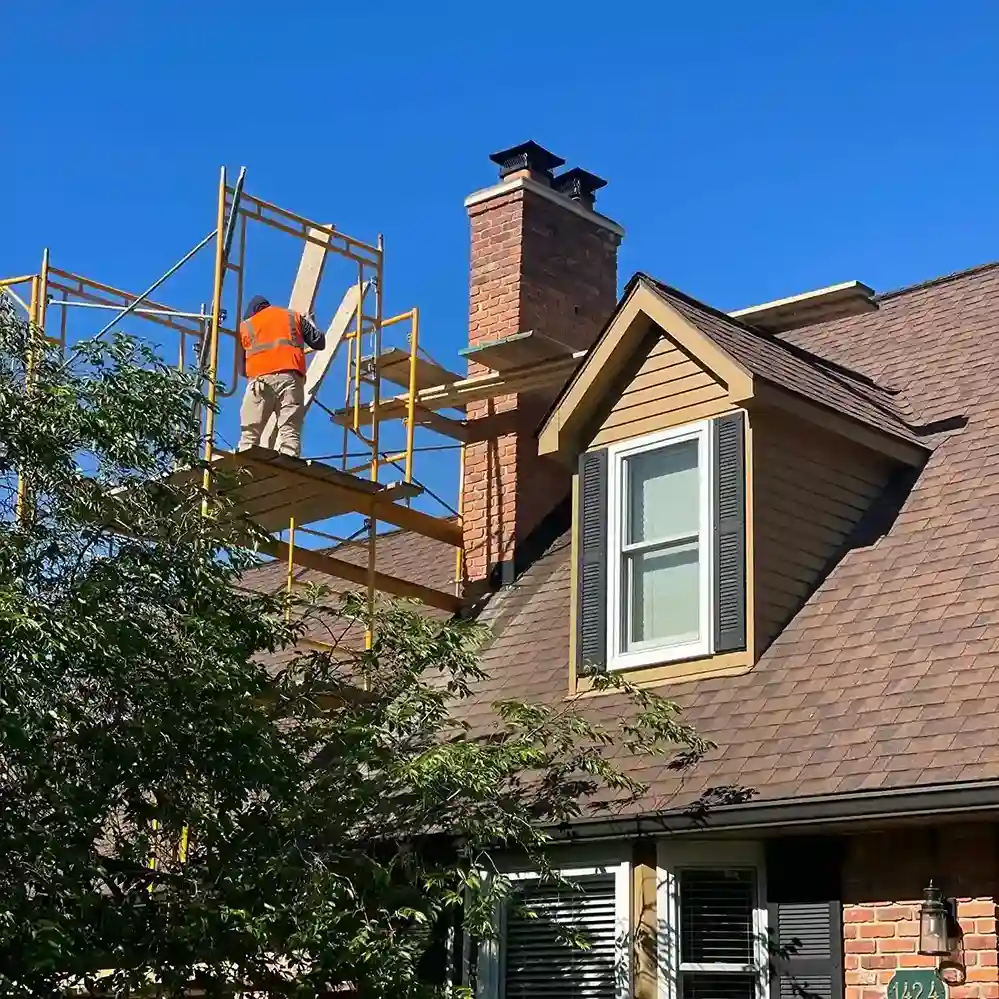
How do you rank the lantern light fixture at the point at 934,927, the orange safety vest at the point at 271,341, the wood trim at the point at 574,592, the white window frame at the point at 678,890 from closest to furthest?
1. the lantern light fixture at the point at 934,927
2. the white window frame at the point at 678,890
3. the wood trim at the point at 574,592
4. the orange safety vest at the point at 271,341

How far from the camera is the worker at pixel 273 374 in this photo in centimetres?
1338

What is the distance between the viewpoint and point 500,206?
1506 cm

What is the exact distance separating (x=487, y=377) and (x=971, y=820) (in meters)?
6.93

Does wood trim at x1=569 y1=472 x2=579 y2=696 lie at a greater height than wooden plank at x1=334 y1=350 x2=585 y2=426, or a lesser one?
lesser

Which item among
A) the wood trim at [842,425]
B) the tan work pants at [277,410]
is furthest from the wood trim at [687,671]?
the tan work pants at [277,410]

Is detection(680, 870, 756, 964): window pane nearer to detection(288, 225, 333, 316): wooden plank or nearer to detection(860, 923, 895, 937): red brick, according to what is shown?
detection(860, 923, 895, 937): red brick

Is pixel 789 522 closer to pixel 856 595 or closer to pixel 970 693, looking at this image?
pixel 856 595

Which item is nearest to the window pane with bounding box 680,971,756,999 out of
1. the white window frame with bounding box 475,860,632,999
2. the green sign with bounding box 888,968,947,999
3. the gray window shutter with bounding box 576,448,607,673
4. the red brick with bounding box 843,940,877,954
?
the white window frame with bounding box 475,860,632,999

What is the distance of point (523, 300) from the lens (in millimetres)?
14711

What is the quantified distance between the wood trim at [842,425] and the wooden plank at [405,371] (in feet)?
14.4

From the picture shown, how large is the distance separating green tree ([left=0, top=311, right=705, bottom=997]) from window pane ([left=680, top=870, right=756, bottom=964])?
35.9 inches

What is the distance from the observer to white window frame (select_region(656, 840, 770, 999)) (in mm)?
9461

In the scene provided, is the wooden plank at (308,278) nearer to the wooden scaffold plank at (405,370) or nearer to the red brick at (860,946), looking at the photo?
the wooden scaffold plank at (405,370)

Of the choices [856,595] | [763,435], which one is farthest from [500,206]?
[856,595]
